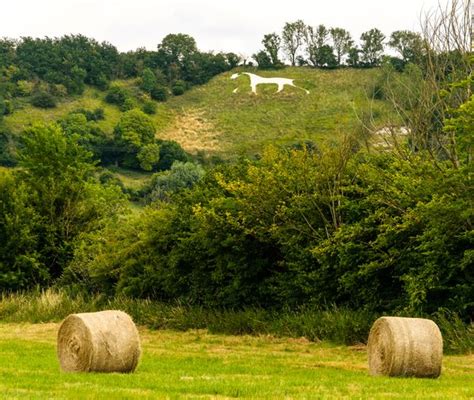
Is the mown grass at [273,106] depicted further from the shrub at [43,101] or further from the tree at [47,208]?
the tree at [47,208]

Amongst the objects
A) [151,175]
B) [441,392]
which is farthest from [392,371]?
[151,175]

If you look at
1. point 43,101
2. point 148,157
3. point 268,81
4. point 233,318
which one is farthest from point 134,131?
point 233,318

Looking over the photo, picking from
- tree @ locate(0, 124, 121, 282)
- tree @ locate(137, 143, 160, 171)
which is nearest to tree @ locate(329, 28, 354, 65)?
tree @ locate(137, 143, 160, 171)

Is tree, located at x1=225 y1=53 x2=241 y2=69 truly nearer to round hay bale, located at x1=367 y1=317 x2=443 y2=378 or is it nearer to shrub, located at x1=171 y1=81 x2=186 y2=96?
shrub, located at x1=171 y1=81 x2=186 y2=96

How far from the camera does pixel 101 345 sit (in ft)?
54.5

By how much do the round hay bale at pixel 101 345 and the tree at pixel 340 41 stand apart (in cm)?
12501

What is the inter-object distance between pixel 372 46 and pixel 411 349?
122m

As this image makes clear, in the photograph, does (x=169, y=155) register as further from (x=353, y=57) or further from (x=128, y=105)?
(x=353, y=57)

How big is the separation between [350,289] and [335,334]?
238 cm

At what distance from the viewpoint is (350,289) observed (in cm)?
2777

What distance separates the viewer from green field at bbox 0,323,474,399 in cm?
1303

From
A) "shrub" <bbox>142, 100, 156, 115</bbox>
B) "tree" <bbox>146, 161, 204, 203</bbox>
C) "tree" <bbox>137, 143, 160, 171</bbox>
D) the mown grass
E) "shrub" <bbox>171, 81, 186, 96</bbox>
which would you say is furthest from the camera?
"shrub" <bbox>171, 81, 186, 96</bbox>

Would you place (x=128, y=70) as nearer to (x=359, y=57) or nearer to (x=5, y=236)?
(x=359, y=57)

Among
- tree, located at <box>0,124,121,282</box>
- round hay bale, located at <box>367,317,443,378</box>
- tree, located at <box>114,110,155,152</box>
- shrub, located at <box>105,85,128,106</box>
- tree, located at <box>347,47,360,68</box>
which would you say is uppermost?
tree, located at <box>347,47,360,68</box>
